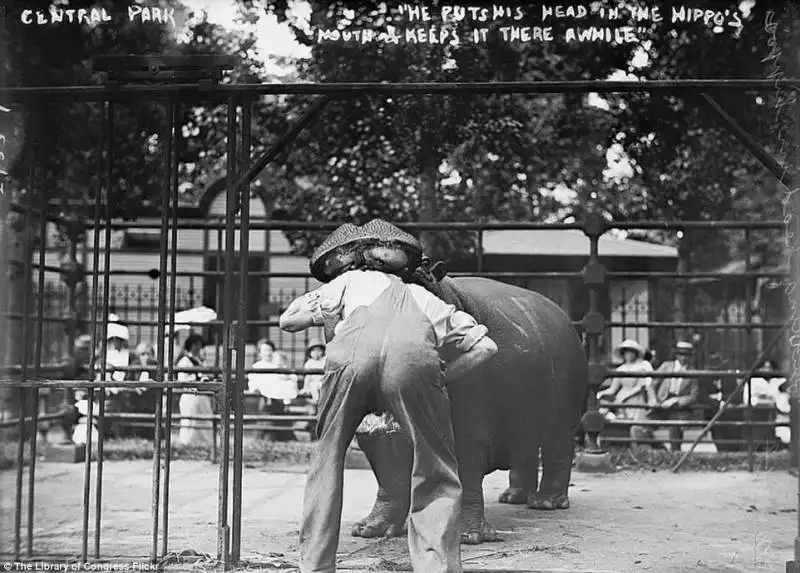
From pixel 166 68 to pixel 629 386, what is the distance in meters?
7.38

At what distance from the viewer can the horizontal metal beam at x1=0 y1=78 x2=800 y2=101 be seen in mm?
4727

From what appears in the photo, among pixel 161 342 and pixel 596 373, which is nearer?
pixel 161 342

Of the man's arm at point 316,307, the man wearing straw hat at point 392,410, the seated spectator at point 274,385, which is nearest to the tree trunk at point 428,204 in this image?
the seated spectator at point 274,385

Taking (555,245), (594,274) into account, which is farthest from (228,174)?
(555,245)

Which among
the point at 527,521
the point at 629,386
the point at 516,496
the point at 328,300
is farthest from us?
the point at 629,386

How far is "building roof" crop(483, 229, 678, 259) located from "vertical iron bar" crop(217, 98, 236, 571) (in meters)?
8.01

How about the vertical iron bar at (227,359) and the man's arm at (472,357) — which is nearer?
the man's arm at (472,357)

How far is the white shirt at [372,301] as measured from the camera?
4.29 metres

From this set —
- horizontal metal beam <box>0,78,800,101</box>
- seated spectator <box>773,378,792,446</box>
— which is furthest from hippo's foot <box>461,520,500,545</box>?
seated spectator <box>773,378,792,446</box>

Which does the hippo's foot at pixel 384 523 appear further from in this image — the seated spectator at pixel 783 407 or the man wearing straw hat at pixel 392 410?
the seated spectator at pixel 783 407

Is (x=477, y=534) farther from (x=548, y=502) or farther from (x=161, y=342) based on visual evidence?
(x=161, y=342)

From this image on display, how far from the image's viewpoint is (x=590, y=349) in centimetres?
859

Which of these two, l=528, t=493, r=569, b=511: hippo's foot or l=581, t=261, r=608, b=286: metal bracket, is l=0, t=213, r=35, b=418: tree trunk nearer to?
l=528, t=493, r=569, b=511: hippo's foot

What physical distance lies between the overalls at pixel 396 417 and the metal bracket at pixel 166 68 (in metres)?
1.41
